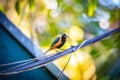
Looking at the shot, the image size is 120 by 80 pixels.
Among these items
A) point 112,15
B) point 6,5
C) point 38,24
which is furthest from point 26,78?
point 112,15

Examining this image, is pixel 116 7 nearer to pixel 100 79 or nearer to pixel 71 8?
pixel 71 8

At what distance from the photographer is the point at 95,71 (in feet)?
8.59

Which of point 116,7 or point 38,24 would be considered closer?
point 38,24

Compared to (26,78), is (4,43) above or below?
above

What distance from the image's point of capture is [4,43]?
8.00ft

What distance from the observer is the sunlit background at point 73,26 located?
8.12 ft

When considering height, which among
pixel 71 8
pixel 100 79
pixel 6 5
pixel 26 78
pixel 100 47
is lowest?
pixel 100 79

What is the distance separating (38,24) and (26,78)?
45cm

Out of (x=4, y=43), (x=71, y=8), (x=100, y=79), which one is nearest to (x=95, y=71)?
(x=100, y=79)

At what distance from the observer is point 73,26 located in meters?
2.59

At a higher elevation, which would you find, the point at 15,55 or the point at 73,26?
the point at 15,55

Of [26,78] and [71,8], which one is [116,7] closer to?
[71,8]

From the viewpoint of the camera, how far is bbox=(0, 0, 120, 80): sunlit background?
97.4 inches

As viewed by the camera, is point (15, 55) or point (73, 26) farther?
point (73, 26)
